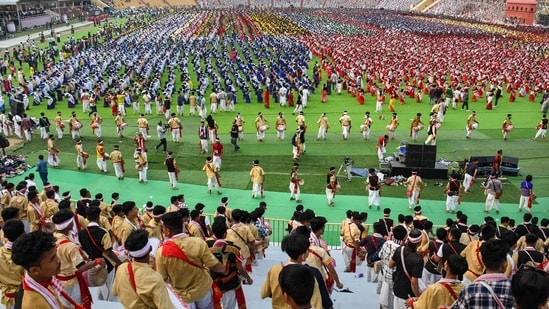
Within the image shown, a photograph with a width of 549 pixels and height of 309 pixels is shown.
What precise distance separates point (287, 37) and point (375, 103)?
22137mm

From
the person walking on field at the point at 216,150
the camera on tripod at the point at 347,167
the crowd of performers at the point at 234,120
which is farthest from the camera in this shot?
the person walking on field at the point at 216,150

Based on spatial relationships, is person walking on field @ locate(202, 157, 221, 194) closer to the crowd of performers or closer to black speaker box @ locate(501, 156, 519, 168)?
the crowd of performers

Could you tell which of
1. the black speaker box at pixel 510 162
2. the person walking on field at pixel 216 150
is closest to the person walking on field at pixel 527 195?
the black speaker box at pixel 510 162

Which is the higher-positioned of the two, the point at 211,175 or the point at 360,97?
the point at 360,97

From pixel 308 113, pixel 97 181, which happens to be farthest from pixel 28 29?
pixel 97 181

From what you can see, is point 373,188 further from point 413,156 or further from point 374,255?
point 374,255

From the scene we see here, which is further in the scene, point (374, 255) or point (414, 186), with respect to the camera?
point (414, 186)

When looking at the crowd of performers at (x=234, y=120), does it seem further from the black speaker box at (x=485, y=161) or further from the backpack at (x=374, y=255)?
the black speaker box at (x=485, y=161)

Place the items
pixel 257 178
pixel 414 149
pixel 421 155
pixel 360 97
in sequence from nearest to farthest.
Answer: pixel 257 178
pixel 414 149
pixel 421 155
pixel 360 97

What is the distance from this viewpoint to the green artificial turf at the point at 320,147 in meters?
13.5

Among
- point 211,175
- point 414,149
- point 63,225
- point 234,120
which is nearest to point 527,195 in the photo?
point 414,149

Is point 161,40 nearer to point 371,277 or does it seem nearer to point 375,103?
point 375,103

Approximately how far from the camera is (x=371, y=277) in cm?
736

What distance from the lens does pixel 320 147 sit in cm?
1659
